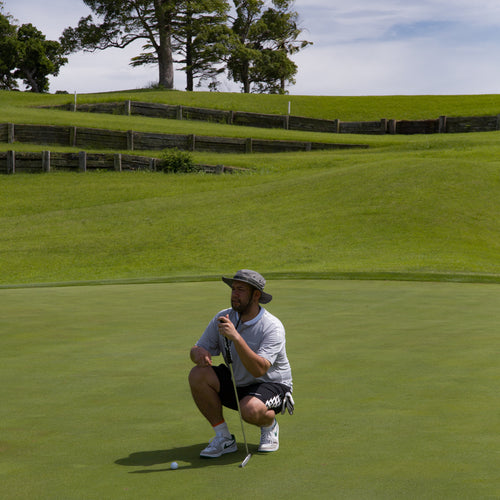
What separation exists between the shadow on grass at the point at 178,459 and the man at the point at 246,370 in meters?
0.07

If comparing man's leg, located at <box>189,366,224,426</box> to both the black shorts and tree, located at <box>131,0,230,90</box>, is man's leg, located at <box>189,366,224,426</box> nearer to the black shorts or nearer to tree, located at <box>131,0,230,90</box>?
the black shorts

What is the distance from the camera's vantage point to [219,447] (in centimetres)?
599

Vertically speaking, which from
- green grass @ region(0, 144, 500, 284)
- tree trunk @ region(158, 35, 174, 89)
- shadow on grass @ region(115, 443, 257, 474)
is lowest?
green grass @ region(0, 144, 500, 284)

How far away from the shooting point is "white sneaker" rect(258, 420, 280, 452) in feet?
19.9

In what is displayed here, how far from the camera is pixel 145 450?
19.9 ft

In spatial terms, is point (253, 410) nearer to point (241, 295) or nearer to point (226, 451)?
point (226, 451)

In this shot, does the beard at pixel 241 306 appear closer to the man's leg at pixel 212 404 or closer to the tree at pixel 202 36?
the man's leg at pixel 212 404

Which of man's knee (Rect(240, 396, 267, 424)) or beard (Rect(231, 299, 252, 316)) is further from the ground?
beard (Rect(231, 299, 252, 316))

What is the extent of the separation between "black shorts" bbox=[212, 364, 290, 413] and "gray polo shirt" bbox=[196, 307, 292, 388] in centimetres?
5

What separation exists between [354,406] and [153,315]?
6804 mm

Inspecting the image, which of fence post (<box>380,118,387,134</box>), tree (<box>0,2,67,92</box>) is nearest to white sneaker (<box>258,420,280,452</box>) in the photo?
fence post (<box>380,118,387,134</box>)

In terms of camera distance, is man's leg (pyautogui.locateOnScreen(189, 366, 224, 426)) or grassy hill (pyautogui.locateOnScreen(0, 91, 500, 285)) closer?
man's leg (pyautogui.locateOnScreen(189, 366, 224, 426))


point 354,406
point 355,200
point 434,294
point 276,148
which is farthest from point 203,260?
point 276,148

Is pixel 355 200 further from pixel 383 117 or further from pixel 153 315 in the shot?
pixel 383 117
